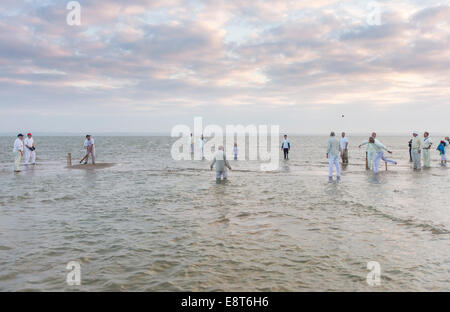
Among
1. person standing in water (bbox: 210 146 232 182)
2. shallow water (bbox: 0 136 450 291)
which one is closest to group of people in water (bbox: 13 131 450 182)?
person standing in water (bbox: 210 146 232 182)

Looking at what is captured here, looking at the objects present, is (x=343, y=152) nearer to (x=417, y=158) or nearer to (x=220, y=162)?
(x=417, y=158)

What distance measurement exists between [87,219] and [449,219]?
1003 centimetres

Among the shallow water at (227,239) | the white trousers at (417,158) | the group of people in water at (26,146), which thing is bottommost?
the shallow water at (227,239)

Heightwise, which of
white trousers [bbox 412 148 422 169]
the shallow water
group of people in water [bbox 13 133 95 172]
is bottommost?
the shallow water

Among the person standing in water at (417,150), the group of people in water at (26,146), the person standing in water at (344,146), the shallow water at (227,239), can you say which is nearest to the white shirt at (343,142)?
the person standing in water at (344,146)

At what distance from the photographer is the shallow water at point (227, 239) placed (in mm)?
5262

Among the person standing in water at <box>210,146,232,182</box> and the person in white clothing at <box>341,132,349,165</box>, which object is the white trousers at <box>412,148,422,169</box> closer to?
the person in white clothing at <box>341,132,349,165</box>

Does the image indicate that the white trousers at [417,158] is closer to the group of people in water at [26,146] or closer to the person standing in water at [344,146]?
the person standing in water at [344,146]

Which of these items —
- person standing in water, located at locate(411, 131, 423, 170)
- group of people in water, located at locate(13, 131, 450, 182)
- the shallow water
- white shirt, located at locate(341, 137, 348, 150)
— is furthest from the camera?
white shirt, located at locate(341, 137, 348, 150)

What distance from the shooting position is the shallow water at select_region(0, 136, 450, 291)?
5262mm

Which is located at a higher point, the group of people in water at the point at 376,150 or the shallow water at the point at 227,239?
the group of people in water at the point at 376,150
